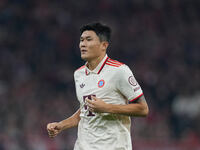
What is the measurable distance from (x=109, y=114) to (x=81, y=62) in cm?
927

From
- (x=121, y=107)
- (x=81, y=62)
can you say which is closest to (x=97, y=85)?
(x=121, y=107)

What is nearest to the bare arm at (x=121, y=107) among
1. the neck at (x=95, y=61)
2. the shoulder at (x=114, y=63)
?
the shoulder at (x=114, y=63)

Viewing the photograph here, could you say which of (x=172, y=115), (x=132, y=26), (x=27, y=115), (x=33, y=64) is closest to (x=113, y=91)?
(x=27, y=115)

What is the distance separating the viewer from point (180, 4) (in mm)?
17000

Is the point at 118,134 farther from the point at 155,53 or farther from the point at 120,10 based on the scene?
the point at 120,10

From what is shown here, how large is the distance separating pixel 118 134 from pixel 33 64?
9.34m

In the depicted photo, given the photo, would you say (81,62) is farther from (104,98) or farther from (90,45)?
(104,98)

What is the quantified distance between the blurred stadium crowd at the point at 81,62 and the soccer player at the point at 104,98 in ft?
18.1

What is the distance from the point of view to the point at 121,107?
177 inches

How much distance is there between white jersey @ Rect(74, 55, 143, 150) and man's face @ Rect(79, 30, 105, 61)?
0.54ft

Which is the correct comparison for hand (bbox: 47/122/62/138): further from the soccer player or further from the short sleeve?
the short sleeve

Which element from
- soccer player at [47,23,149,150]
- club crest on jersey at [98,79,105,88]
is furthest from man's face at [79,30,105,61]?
club crest on jersey at [98,79,105,88]

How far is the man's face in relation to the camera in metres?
4.82

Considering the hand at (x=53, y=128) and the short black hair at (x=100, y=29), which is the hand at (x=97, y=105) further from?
the short black hair at (x=100, y=29)
